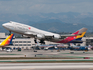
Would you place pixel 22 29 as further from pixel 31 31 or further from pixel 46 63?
pixel 46 63

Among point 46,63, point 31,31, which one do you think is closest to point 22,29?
point 31,31

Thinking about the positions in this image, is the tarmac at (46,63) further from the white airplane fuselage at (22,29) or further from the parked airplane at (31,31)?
the parked airplane at (31,31)

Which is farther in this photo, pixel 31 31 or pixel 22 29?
pixel 31 31

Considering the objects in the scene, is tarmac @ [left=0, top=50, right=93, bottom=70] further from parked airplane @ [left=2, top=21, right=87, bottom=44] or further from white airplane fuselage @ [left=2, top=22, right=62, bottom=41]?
parked airplane @ [left=2, top=21, right=87, bottom=44]

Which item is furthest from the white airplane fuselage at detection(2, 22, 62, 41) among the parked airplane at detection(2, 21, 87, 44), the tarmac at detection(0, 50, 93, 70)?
the tarmac at detection(0, 50, 93, 70)

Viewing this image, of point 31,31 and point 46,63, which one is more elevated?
point 31,31

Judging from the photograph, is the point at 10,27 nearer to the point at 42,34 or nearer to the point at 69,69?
the point at 42,34

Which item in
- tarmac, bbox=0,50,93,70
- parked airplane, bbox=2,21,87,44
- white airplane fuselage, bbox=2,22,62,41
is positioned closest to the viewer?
tarmac, bbox=0,50,93,70

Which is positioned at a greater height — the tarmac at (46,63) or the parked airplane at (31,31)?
the parked airplane at (31,31)

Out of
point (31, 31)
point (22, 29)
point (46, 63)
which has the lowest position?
point (46, 63)

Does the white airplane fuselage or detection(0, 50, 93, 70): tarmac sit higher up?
the white airplane fuselage

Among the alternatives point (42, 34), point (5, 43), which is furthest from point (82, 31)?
point (5, 43)

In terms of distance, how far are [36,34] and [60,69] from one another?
44711 mm

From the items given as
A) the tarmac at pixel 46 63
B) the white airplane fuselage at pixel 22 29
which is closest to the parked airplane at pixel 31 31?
the white airplane fuselage at pixel 22 29
